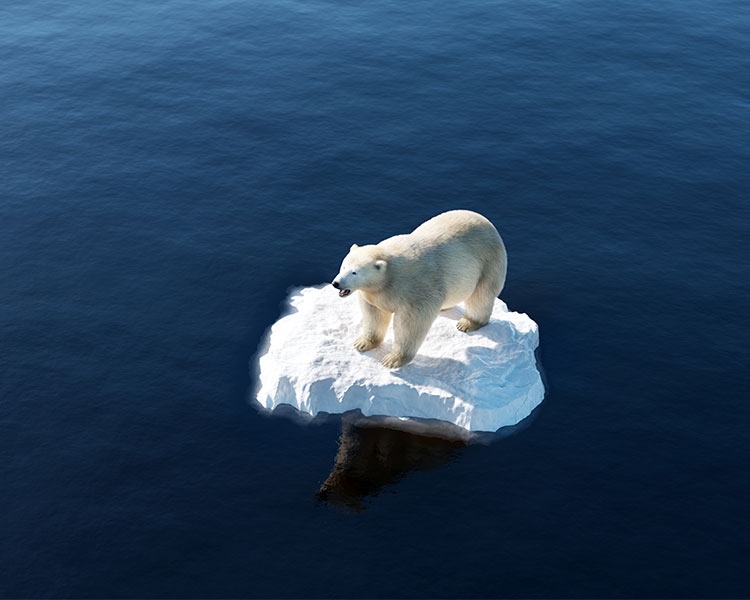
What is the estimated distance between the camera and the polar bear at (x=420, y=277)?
44.7 metres

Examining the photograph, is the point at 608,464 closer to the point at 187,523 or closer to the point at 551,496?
the point at 551,496

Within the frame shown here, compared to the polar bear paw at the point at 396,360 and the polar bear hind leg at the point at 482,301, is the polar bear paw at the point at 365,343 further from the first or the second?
the polar bear hind leg at the point at 482,301

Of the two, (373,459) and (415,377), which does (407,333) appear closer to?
(415,377)

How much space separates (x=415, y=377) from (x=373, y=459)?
5.23 m

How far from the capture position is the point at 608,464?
4325 centimetres

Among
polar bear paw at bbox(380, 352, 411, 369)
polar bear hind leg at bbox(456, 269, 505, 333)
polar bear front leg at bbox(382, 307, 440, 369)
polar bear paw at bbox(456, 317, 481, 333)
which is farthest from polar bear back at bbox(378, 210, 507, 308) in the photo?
polar bear paw at bbox(380, 352, 411, 369)

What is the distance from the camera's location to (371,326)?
47.6 metres

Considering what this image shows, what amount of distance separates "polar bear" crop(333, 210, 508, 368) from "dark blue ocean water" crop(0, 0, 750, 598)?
5455mm

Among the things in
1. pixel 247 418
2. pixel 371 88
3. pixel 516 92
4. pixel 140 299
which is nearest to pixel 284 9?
pixel 371 88

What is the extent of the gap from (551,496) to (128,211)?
121 ft

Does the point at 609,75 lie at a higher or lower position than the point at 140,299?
higher

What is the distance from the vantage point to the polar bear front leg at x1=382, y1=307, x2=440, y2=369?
151ft

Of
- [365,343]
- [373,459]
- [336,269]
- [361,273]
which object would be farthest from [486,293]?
[336,269]

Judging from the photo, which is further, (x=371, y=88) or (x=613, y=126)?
(x=371, y=88)
